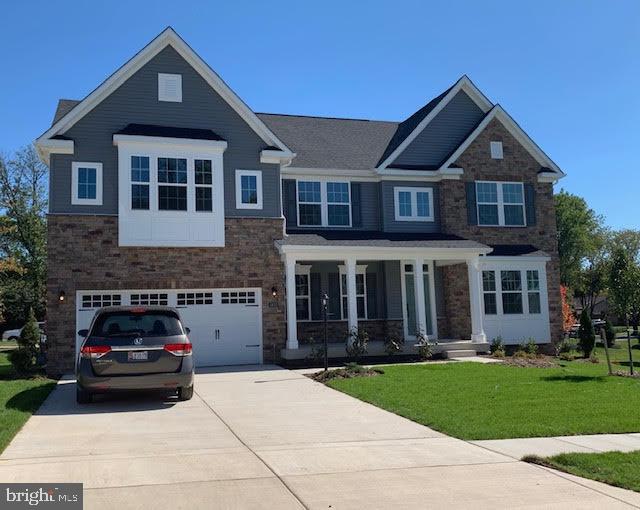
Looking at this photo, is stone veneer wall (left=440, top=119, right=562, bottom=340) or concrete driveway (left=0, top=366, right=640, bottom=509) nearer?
concrete driveway (left=0, top=366, right=640, bottom=509)

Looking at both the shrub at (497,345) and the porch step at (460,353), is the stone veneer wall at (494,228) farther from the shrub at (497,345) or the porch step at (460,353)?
the porch step at (460,353)

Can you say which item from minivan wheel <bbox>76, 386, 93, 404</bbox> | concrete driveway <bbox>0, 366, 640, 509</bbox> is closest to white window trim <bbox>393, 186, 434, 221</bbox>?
concrete driveway <bbox>0, 366, 640, 509</bbox>

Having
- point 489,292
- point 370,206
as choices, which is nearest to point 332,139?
point 370,206

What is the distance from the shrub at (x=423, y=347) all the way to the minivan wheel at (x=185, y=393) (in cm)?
877

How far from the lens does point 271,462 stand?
6.97 meters

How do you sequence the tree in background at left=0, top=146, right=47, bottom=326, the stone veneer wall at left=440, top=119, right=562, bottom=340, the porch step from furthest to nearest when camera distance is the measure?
1. the tree in background at left=0, top=146, right=47, bottom=326
2. the stone veneer wall at left=440, top=119, right=562, bottom=340
3. the porch step

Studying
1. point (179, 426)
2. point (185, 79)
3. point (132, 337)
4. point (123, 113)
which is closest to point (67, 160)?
point (123, 113)

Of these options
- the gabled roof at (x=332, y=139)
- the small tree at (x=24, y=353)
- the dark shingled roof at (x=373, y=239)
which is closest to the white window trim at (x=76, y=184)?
the small tree at (x=24, y=353)

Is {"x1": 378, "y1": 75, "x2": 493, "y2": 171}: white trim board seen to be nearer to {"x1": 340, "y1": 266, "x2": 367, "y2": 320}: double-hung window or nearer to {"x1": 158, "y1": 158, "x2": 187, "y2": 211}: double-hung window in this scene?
{"x1": 340, "y1": 266, "x2": 367, "y2": 320}: double-hung window

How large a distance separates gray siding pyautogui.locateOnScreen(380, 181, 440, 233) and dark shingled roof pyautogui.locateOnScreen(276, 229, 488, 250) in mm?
378

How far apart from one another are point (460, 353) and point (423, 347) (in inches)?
60.7

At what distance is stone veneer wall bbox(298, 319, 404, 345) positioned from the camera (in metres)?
20.6

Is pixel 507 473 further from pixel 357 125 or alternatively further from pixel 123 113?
pixel 357 125

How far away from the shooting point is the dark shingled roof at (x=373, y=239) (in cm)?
1877
